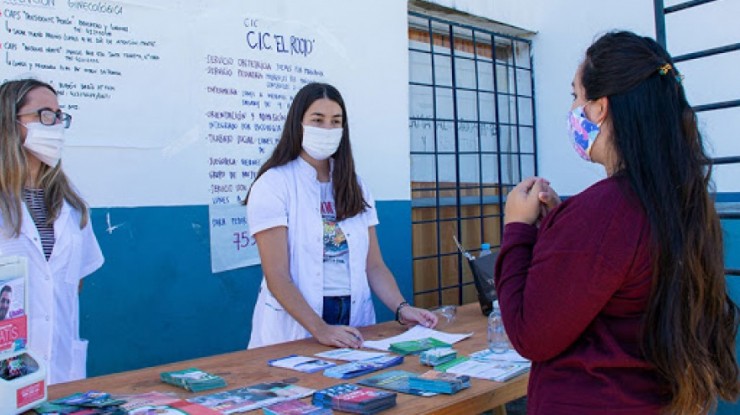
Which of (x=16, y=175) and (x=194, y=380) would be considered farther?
(x=16, y=175)

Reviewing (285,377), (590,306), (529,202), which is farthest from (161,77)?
(590,306)

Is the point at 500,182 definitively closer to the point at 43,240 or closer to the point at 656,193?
the point at 43,240

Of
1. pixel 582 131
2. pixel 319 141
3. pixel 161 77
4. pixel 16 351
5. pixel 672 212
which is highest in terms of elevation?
pixel 161 77

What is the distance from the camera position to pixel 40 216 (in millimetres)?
2230

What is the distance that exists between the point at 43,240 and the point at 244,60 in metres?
1.81

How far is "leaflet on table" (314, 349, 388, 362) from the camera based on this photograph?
2.01m

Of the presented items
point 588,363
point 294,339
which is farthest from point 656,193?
point 294,339

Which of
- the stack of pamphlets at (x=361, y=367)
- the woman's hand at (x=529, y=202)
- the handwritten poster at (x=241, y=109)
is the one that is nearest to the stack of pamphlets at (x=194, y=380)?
the stack of pamphlets at (x=361, y=367)

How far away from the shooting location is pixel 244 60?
3711 mm

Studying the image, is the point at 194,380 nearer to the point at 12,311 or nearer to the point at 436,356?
the point at 12,311

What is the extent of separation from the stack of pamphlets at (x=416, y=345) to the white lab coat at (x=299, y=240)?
374mm

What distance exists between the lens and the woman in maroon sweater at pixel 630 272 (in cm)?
117

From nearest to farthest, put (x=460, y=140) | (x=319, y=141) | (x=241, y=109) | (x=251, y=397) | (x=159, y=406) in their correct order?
(x=159, y=406) < (x=251, y=397) < (x=319, y=141) < (x=241, y=109) < (x=460, y=140)

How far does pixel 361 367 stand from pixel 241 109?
2190 millimetres
